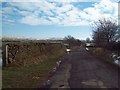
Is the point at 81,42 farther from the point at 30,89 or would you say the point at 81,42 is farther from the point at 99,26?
the point at 30,89

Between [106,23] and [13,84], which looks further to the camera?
[106,23]

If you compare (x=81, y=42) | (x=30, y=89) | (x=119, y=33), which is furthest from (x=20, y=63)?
(x=81, y=42)

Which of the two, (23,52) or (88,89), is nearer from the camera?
(88,89)

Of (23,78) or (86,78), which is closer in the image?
(23,78)

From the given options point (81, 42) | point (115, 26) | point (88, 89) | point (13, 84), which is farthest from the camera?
point (81, 42)

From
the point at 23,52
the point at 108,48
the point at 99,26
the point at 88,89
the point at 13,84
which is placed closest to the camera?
the point at 88,89

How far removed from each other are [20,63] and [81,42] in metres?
112

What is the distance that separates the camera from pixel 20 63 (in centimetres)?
2073

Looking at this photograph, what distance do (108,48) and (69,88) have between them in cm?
3257

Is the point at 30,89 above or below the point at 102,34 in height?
below

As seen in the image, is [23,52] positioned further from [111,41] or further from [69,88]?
[111,41]

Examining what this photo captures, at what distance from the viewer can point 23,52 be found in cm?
2308

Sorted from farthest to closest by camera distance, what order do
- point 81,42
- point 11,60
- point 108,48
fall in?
1. point 81,42
2. point 108,48
3. point 11,60

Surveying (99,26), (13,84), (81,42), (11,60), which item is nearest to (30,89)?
(13,84)
